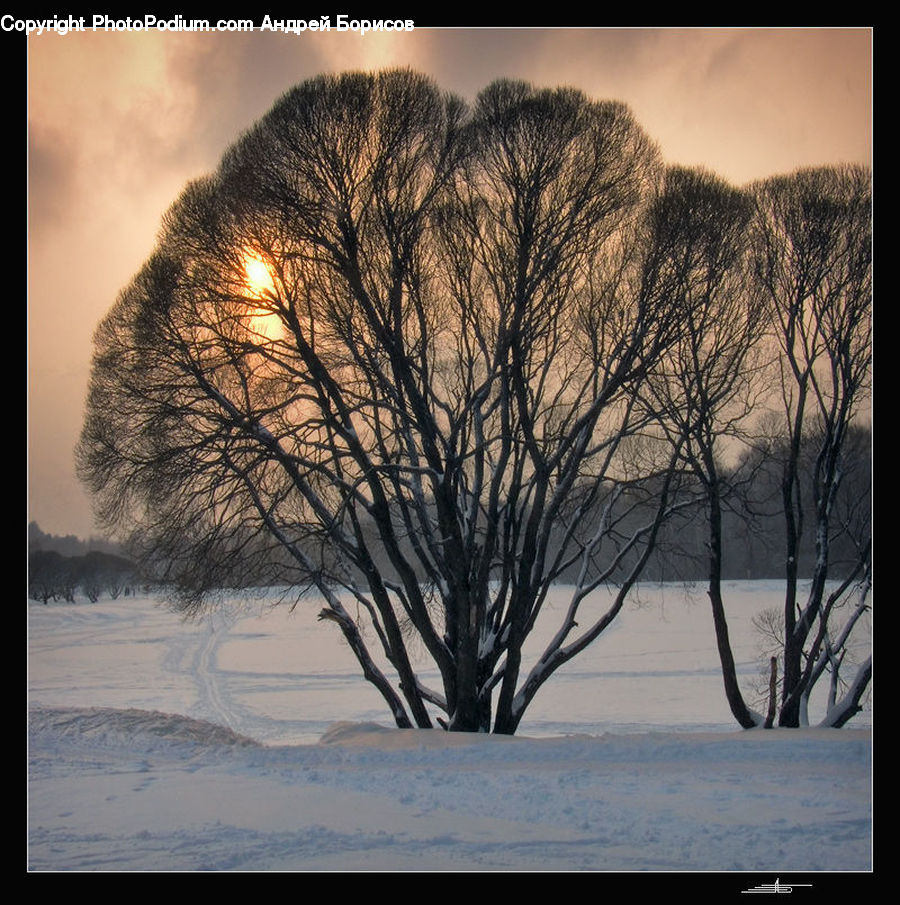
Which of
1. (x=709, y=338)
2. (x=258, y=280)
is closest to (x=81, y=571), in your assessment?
(x=258, y=280)

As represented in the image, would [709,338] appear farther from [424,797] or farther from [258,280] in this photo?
[424,797]

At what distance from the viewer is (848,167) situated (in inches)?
487

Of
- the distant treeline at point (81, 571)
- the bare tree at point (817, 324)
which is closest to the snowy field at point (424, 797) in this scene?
the distant treeline at point (81, 571)

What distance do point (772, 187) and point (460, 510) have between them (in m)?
6.70

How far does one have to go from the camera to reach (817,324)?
13711 millimetres

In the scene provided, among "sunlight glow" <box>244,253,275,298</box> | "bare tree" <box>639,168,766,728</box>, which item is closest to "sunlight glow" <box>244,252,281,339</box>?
"sunlight glow" <box>244,253,275,298</box>

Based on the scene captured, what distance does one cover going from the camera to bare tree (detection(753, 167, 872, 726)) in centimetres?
1307

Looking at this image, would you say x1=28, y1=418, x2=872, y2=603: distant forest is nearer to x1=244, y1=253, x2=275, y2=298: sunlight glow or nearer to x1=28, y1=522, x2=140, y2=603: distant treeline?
x1=28, y1=522, x2=140, y2=603: distant treeline

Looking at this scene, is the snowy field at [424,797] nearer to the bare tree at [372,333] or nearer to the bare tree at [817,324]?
the bare tree at [372,333]

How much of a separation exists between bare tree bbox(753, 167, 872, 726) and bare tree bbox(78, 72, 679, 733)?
299 cm

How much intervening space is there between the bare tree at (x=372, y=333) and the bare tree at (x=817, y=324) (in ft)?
9.80
